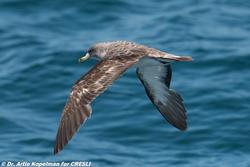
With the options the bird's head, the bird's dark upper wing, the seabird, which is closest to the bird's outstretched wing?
the seabird

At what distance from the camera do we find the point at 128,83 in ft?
44.4

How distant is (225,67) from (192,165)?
8.31ft

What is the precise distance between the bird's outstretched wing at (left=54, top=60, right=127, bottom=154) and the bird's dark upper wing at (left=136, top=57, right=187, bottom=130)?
133cm

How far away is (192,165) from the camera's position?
463 inches

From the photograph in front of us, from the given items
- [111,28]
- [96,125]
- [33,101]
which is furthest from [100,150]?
[111,28]

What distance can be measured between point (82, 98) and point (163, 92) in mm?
1955

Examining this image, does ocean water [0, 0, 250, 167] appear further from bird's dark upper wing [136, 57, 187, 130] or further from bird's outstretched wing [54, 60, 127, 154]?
bird's outstretched wing [54, 60, 127, 154]

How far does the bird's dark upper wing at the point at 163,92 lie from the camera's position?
432 inches

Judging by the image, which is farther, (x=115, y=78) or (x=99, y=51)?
(x=99, y=51)

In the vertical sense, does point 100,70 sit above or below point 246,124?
above

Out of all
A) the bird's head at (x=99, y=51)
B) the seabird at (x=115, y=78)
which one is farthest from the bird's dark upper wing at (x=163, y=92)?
the bird's head at (x=99, y=51)

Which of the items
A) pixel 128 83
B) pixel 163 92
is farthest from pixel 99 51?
pixel 128 83

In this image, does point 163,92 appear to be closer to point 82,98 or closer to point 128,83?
point 82,98

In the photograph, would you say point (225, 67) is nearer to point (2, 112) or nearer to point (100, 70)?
point (2, 112)
